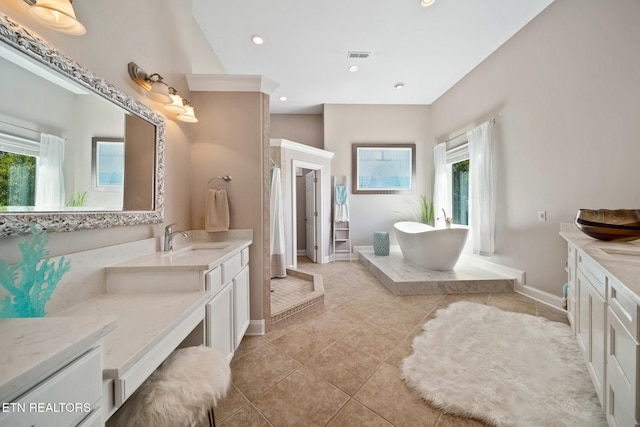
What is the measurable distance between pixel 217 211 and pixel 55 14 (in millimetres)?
1319

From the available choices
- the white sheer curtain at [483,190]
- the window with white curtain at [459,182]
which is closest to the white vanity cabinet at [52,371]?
the white sheer curtain at [483,190]

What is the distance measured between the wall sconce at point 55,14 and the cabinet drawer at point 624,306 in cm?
232

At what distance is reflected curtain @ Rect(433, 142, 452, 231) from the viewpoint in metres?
4.08

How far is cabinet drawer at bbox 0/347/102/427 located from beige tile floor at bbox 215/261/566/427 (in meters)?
0.95

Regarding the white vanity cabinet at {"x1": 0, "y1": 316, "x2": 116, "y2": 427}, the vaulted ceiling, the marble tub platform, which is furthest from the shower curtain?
the white vanity cabinet at {"x1": 0, "y1": 316, "x2": 116, "y2": 427}

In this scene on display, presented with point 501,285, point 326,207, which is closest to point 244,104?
point 326,207

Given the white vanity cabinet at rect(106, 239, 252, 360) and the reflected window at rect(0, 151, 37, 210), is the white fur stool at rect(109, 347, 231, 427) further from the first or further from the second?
the reflected window at rect(0, 151, 37, 210)

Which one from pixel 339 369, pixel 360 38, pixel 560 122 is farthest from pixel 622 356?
pixel 360 38

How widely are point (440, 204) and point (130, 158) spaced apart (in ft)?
14.5

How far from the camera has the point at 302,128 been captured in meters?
5.00

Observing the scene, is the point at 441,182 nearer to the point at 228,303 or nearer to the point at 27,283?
the point at 228,303

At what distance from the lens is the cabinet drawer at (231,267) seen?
1.44 metres

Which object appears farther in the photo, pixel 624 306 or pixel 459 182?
pixel 459 182

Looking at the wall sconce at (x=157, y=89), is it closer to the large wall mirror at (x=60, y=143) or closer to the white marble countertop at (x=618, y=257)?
the large wall mirror at (x=60, y=143)
